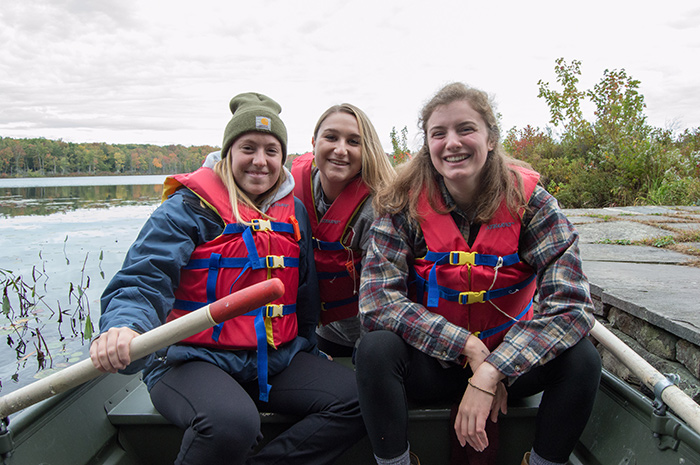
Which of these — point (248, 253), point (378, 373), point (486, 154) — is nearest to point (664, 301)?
point (486, 154)

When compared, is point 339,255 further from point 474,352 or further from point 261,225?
point 474,352

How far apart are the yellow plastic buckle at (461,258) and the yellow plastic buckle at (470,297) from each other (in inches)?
4.2

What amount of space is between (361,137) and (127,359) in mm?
1344

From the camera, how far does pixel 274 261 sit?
1801 mm

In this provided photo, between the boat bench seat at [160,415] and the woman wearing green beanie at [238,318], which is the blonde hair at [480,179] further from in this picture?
the boat bench seat at [160,415]

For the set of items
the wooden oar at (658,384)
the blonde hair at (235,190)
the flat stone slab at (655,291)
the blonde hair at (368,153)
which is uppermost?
the blonde hair at (368,153)

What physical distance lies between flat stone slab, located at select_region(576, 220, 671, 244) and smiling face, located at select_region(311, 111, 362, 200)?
7.67ft

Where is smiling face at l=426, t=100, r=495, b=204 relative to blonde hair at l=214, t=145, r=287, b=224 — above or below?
above

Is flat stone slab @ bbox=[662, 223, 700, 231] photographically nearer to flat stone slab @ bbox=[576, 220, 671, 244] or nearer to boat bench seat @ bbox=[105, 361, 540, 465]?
flat stone slab @ bbox=[576, 220, 671, 244]

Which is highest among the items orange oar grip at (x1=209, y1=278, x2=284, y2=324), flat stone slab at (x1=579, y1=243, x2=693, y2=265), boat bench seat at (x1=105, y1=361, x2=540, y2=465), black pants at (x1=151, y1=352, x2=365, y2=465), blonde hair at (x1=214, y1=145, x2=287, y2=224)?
blonde hair at (x1=214, y1=145, x2=287, y2=224)

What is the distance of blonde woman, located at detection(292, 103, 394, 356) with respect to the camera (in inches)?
83.1

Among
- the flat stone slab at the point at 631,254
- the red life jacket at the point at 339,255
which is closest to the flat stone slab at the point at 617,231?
the flat stone slab at the point at 631,254

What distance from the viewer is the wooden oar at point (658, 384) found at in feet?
3.90

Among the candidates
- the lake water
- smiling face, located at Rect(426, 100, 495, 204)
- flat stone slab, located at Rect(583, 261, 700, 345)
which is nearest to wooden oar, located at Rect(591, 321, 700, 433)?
flat stone slab, located at Rect(583, 261, 700, 345)
